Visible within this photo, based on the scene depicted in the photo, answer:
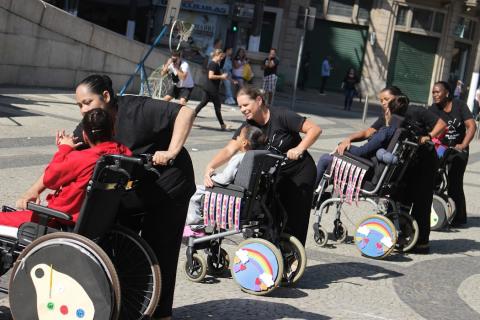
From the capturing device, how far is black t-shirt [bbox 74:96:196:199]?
5.40 metres

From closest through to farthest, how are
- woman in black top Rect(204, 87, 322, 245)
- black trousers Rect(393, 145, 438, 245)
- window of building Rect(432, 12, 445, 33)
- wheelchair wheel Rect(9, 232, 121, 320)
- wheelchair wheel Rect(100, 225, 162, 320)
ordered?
wheelchair wheel Rect(9, 232, 121, 320), wheelchair wheel Rect(100, 225, 162, 320), woman in black top Rect(204, 87, 322, 245), black trousers Rect(393, 145, 438, 245), window of building Rect(432, 12, 445, 33)

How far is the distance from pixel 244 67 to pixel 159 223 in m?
23.3

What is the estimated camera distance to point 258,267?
691 centimetres

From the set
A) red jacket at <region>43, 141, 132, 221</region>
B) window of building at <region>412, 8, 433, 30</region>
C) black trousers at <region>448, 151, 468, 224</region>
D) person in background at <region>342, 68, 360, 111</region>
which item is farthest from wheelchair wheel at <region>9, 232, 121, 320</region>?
window of building at <region>412, 8, 433, 30</region>

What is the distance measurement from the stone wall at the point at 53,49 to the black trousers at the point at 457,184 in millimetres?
10273

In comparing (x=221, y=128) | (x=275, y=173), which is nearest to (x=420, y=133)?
(x=275, y=173)

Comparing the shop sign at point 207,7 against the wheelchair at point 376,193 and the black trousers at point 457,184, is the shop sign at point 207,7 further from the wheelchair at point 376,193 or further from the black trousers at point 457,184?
the wheelchair at point 376,193

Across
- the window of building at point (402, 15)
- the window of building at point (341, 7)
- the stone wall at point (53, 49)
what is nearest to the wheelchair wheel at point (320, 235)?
the stone wall at point (53, 49)

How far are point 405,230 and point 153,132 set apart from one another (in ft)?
14.6

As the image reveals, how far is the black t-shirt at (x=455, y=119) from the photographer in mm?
10930

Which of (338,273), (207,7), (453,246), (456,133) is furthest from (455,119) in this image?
(207,7)

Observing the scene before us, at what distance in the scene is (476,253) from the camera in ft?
32.1

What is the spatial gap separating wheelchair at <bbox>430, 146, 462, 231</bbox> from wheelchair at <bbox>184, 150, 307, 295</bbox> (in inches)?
163

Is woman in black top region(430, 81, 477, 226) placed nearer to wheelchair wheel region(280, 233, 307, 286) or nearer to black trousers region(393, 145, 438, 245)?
black trousers region(393, 145, 438, 245)
